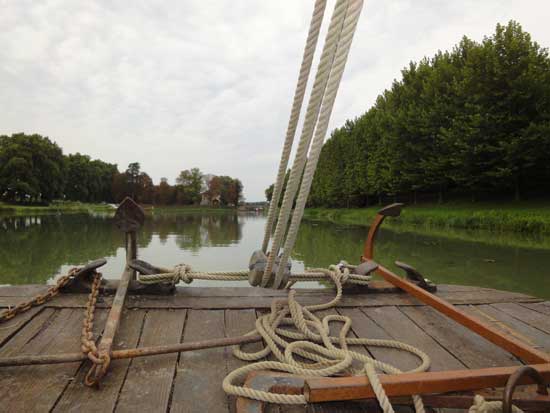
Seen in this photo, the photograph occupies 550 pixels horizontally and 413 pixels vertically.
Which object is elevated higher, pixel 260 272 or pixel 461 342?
pixel 260 272

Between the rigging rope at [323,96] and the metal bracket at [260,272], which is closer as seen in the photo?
the rigging rope at [323,96]

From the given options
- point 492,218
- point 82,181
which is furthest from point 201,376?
point 82,181

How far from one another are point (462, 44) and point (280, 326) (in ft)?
86.2

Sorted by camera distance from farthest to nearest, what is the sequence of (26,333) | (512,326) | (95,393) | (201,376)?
(512,326) < (26,333) < (201,376) < (95,393)

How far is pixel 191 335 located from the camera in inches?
57.7

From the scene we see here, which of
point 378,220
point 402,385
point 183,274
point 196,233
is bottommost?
point 196,233

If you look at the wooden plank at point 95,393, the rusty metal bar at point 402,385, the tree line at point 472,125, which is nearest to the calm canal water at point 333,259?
the wooden plank at point 95,393

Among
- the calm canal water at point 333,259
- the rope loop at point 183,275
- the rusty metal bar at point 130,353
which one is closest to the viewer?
the rusty metal bar at point 130,353

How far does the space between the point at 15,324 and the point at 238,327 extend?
96 cm

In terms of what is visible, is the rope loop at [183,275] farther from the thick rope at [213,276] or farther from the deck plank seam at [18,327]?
the deck plank seam at [18,327]

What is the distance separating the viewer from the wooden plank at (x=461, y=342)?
4.30 feet

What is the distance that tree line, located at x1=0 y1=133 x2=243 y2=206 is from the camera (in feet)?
128

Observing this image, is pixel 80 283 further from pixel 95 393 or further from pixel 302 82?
pixel 302 82

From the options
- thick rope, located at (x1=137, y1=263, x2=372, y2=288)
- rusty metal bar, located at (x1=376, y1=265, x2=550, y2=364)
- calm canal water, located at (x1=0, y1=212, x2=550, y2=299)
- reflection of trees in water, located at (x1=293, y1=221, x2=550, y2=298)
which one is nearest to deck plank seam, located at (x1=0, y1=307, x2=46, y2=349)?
thick rope, located at (x1=137, y1=263, x2=372, y2=288)
